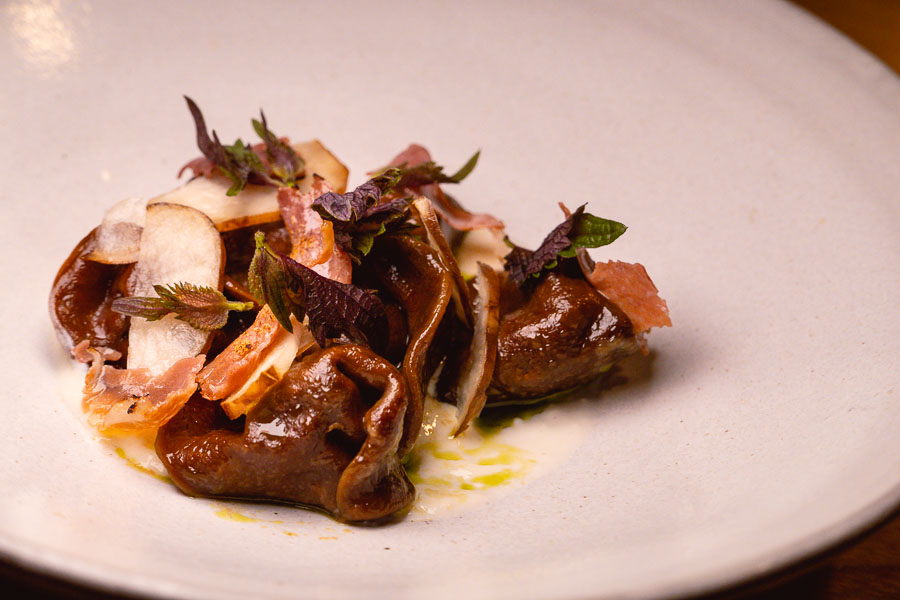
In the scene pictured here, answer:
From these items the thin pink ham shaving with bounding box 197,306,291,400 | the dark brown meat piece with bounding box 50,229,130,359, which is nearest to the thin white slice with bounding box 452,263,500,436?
the thin pink ham shaving with bounding box 197,306,291,400

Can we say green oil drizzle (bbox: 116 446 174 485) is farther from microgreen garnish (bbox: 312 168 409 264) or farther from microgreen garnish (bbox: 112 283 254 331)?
microgreen garnish (bbox: 312 168 409 264)

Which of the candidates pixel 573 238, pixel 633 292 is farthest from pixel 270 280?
pixel 633 292

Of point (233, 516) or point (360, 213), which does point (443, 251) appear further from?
point (233, 516)

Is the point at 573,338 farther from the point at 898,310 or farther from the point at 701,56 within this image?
the point at 701,56

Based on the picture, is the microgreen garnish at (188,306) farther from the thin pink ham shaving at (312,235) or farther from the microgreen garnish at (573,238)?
the microgreen garnish at (573,238)

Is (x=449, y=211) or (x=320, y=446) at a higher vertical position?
(x=449, y=211)

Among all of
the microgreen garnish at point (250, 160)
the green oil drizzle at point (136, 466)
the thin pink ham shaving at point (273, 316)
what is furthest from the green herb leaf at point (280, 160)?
the green oil drizzle at point (136, 466)
